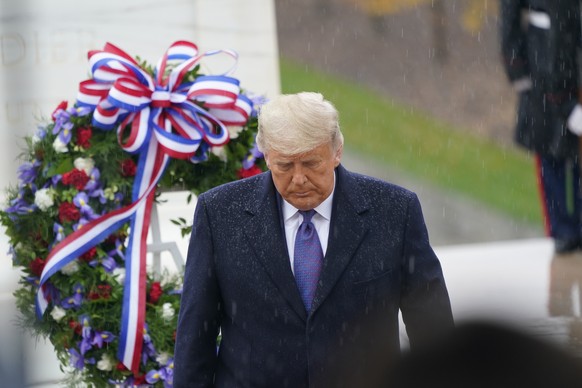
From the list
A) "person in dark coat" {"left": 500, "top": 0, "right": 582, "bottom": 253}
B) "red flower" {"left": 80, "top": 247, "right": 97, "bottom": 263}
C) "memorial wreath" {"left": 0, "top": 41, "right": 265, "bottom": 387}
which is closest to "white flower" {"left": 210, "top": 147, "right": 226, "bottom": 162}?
"memorial wreath" {"left": 0, "top": 41, "right": 265, "bottom": 387}

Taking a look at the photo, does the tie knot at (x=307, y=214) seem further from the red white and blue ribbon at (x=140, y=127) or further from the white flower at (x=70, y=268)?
the white flower at (x=70, y=268)

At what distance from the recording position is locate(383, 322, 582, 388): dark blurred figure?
3.45 ft

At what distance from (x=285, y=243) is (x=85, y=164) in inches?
83.4

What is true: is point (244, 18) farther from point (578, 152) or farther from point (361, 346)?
point (361, 346)

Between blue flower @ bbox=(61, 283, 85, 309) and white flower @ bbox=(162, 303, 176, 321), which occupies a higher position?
blue flower @ bbox=(61, 283, 85, 309)

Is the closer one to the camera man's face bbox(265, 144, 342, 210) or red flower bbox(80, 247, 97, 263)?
man's face bbox(265, 144, 342, 210)

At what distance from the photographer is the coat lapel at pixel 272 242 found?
324 cm

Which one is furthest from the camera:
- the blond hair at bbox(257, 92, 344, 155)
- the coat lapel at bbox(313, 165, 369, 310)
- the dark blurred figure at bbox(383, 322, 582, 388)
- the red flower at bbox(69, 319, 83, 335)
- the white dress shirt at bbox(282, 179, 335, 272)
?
the red flower at bbox(69, 319, 83, 335)

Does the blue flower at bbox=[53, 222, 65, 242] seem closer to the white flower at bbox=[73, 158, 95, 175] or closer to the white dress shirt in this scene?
the white flower at bbox=[73, 158, 95, 175]

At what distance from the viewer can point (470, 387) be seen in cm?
106

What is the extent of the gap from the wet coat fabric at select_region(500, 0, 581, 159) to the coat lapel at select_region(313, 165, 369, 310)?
562 centimetres

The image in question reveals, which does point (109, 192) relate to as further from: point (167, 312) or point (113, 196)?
point (167, 312)

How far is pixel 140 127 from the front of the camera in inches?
205

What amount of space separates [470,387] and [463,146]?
19039 mm
